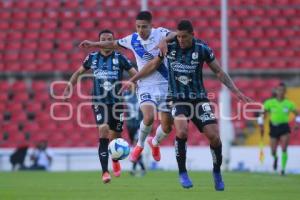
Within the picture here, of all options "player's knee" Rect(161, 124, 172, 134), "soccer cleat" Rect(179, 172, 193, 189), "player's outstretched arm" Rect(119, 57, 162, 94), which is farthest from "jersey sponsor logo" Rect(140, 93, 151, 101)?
"soccer cleat" Rect(179, 172, 193, 189)

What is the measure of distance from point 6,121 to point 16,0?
5.36 m

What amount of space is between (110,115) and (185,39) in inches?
112

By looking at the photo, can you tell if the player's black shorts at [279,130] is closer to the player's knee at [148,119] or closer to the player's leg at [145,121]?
the player's leg at [145,121]

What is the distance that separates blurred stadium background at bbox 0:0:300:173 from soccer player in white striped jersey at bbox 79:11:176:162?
34.0ft

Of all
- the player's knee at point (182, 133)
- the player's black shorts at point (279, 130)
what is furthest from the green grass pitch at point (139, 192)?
the player's black shorts at point (279, 130)

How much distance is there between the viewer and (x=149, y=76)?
43.5 ft

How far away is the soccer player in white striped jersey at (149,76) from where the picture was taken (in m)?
12.9

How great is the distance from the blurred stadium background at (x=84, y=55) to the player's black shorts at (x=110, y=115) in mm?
9930

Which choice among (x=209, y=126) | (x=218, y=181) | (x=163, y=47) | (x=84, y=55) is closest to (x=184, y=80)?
(x=163, y=47)

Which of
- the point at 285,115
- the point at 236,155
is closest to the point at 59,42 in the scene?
the point at 236,155

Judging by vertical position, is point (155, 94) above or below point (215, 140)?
above

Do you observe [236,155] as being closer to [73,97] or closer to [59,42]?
[73,97]

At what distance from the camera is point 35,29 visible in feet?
94.7

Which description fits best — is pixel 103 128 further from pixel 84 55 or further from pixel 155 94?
pixel 84 55
